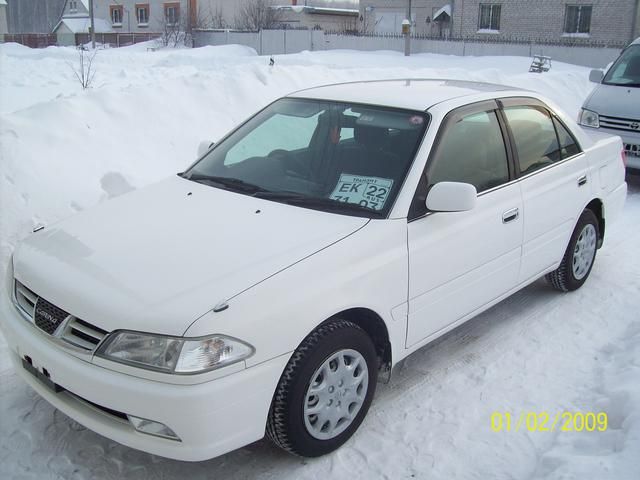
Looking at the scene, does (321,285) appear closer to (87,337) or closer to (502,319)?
(87,337)

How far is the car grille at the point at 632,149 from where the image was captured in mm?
8273

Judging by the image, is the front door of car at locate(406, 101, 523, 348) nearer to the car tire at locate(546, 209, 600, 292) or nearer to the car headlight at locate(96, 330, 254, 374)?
the car tire at locate(546, 209, 600, 292)

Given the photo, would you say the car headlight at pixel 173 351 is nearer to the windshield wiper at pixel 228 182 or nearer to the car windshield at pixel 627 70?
the windshield wiper at pixel 228 182

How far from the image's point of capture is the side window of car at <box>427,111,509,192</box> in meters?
3.69

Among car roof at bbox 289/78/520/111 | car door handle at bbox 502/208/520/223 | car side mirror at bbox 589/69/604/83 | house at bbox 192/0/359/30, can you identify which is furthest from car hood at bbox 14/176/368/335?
house at bbox 192/0/359/30

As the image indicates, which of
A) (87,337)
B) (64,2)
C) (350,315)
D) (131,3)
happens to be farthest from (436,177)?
(64,2)

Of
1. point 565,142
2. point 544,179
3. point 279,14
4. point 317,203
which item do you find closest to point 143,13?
point 279,14

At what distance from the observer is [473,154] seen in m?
3.92

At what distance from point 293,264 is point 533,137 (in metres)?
2.35

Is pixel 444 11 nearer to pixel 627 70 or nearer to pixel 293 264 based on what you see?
pixel 627 70

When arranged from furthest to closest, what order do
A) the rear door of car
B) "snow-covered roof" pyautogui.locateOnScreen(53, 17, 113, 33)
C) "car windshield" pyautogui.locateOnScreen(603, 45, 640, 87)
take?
"snow-covered roof" pyautogui.locateOnScreen(53, 17, 113, 33) < "car windshield" pyautogui.locateOnScreen(603, 45, 640, 87) < the rear door of car

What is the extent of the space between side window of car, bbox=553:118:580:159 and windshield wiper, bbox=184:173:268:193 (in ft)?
7.70

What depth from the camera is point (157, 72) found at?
21.5 meters
